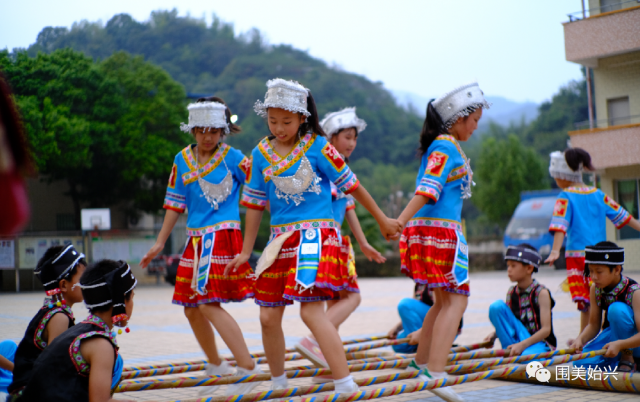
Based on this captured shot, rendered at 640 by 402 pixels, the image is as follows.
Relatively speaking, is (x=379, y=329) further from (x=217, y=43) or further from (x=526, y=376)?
(x=217, y=43)

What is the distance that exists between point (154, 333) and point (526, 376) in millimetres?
5539

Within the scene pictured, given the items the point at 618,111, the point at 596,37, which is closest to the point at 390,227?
the point at 596,37

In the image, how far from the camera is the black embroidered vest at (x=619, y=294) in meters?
4.40

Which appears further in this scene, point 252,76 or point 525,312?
point 252,76

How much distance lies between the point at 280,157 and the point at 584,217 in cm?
334

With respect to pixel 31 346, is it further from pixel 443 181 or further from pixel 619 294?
pixel 619 294

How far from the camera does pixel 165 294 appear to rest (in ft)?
58.6

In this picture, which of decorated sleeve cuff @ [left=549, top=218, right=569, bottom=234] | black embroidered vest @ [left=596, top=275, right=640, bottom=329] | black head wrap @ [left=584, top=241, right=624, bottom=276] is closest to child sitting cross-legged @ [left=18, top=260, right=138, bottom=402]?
black head wrap @ [left=584, top=241, right=624, bottom=276]

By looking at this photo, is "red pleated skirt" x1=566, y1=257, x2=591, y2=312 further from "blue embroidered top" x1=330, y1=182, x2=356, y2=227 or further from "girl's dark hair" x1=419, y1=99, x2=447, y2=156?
"girl's dark hair" x1=419, y1=99, x2=447, y2=156

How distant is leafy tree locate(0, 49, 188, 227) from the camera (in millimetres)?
19625

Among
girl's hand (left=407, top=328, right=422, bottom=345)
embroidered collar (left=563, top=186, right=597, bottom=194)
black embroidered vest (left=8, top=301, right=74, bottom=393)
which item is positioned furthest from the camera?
embroidered collar (left=563, top=186, right=597, bottom=194)

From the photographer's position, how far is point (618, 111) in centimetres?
1623

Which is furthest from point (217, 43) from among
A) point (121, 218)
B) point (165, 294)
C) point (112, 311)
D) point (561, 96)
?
point (112, 311)

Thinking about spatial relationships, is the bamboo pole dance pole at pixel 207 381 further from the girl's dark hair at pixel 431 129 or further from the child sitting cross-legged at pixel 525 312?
the girl's dark hair at pixel 431 129
